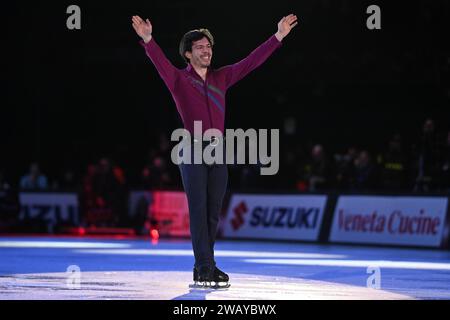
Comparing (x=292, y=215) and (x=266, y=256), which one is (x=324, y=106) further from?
(x=266, y=256)

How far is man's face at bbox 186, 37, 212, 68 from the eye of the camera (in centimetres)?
827

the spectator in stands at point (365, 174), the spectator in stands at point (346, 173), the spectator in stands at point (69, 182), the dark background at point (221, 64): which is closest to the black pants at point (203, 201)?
the spectator in stands at point (365, 174)

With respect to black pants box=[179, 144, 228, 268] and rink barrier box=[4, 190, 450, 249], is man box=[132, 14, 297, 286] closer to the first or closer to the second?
black pants box=[179, 144, 228, 268]

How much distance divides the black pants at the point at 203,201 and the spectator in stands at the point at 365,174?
33.1 ft

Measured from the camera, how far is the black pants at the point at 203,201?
8.11 meters

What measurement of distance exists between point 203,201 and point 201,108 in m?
0.77

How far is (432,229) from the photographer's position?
54.0 feet

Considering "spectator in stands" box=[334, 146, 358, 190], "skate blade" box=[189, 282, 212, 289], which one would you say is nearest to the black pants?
"skate blade" box=[189, 282, 212, 289]

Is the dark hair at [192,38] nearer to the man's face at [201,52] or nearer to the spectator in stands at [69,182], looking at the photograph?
the man's face at [201,52]

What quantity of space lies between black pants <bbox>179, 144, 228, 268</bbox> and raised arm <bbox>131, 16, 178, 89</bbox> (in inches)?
29.9

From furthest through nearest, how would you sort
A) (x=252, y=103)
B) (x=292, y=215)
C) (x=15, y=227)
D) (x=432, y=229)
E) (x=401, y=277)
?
1. (x=252, y=103)
2. (x=15, y=227)
3. (x=292, y=215)
4. (x=432, y=229)
5. (x=401, y=277)

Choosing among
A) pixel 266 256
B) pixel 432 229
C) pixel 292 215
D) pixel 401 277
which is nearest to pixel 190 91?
pixel 401 277

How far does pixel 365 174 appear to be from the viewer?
59.4ft

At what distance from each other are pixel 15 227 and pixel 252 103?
768 centimetres
